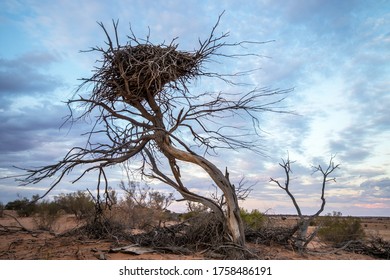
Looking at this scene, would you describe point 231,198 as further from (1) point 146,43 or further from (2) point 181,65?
(1) point 146,43

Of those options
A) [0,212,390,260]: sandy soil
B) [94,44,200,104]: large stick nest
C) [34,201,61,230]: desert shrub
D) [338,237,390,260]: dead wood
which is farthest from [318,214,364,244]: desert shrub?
[34,201,61,230]: desert shrub

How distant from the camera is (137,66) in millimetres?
6707

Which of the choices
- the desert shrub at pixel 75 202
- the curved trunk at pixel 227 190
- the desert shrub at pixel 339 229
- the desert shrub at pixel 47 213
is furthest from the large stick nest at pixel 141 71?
the desert shrub at pixel 75 202

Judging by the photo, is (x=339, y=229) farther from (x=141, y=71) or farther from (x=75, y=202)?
(x=75, y=202)

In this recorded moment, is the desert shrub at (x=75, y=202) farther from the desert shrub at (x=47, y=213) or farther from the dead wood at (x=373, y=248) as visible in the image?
the dead wood at (x=373, y=248)

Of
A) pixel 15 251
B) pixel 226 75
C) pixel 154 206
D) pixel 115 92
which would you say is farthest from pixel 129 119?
pixel 154 206

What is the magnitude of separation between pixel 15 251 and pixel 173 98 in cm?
429

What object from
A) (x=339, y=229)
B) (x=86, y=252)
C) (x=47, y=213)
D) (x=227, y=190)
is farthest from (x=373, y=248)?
(x=47, y=213)

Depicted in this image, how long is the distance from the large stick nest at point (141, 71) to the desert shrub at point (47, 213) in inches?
353

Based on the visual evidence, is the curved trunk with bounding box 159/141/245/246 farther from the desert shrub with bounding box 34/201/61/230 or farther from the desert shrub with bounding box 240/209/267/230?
the desert shrub with bounding box 34/201/61/230

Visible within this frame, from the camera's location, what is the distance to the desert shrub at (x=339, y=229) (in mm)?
12260

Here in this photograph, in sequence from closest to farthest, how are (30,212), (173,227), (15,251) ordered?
(15,251) → (173,227) → (30,212)

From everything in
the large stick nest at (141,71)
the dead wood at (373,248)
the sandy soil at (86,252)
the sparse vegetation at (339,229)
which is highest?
the large stick nest at (141,71)

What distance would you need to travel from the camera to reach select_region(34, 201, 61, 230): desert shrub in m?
14.8
